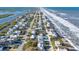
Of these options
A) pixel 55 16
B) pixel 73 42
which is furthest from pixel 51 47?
pixel 55 16

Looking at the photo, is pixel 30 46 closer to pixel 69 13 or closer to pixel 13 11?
pixel 13 11

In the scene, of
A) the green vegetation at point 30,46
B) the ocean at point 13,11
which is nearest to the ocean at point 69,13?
the ocean at point 13,11

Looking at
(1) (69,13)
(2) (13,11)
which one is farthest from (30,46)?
(1) (69,13)

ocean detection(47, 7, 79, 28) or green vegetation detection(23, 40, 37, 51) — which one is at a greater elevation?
ocean detection(47, 7, 79, 28)

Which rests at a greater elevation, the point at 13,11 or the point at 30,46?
the point at 13,11

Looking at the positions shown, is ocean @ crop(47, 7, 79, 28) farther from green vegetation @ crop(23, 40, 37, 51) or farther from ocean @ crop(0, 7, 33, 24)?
green vegetation @ crop(23, 40, 37, 51)

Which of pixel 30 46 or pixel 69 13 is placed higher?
pixel 69 13

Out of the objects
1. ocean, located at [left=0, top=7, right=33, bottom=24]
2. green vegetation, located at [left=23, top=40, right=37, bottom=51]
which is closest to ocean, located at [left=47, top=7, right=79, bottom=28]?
ocean, located at [left=0, top=7, right=33, bottom=24]

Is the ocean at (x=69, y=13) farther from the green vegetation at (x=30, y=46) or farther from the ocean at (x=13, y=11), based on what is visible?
the green vegetation at (x=30, y=46)

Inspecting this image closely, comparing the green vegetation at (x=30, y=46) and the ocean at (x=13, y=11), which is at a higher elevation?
the ocean at (x=13, y=11)

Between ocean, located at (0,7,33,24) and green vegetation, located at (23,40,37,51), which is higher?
ocean, located at (0,7,33,24)
